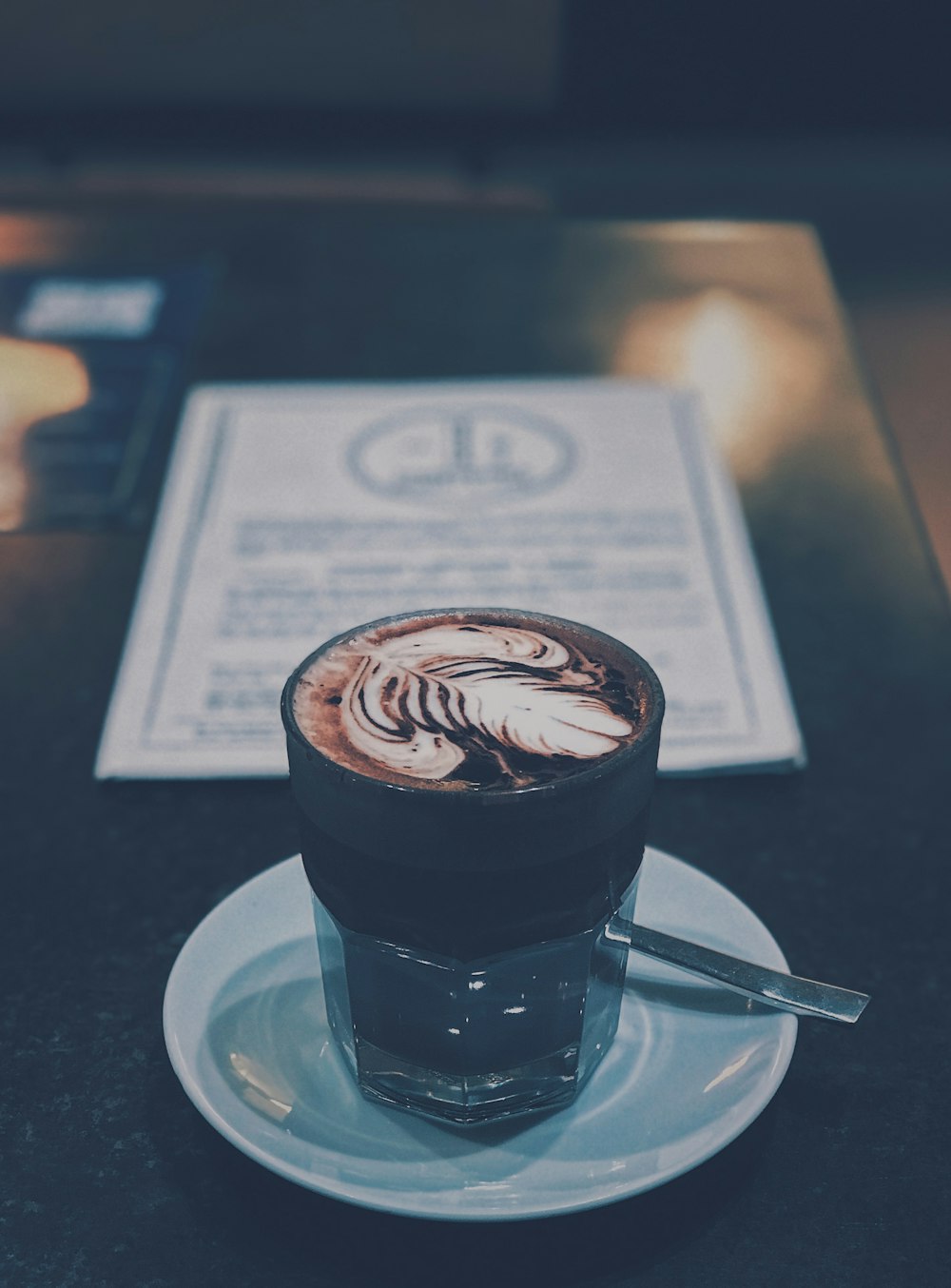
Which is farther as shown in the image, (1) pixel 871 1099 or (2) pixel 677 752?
(2) pixel 677 752

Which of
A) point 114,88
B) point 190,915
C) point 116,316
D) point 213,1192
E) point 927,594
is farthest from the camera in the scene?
point 114,88

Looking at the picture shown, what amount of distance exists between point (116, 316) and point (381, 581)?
394 millimetres

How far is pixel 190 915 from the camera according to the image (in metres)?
0.45

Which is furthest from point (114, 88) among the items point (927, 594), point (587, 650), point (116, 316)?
point (587, 650)

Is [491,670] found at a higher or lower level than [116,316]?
lower

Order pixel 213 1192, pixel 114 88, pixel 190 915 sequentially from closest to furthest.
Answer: pixel 213 1192, pixel 190 915, pixel 114 88

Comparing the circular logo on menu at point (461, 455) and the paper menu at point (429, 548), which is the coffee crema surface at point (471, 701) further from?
the circular logo on menu at point (461, 455)

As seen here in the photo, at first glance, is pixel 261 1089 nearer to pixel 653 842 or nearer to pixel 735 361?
pixel 653 842

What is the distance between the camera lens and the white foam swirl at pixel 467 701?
35 cm

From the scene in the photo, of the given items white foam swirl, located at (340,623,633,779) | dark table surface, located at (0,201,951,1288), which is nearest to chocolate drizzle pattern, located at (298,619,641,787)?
white foam swirl, located at (340,623,633,779)

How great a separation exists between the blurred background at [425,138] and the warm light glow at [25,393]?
41.9 inches

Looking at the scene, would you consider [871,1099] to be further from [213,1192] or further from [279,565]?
[279,565]

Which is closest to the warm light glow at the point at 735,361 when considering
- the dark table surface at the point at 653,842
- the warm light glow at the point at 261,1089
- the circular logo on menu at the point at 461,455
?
the dark table surface at the point at 653,842

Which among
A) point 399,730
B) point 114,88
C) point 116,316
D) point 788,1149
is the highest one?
point 114,88
